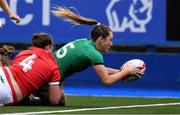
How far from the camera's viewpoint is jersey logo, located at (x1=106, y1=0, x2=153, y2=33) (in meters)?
14.2

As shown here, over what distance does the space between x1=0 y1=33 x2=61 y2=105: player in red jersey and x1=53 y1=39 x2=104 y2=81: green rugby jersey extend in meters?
0.11

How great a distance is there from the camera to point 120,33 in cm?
1429

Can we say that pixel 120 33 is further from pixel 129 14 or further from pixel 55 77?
pixel 55 77

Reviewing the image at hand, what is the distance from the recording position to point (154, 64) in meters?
14.2

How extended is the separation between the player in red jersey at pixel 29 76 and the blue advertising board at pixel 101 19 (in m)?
5.24

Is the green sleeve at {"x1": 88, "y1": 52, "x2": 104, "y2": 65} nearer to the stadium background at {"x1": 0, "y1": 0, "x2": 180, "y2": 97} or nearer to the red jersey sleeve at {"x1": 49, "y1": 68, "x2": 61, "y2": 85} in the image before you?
the red jersey sleeve at {"x1": 49, "y1": 68, "x2": 61, "y2": 85}

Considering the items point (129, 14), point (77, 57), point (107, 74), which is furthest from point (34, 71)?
point (129, 14)

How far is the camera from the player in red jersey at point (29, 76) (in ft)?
28.3

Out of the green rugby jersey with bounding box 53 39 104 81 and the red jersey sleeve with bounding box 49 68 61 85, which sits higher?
the green rugby jersey with bounding box 53 39 104 81

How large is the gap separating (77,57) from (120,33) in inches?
217

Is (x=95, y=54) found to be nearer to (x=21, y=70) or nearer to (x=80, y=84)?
(x=21, y=70)

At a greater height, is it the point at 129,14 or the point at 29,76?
the point at 129,14

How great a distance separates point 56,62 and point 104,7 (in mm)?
5464

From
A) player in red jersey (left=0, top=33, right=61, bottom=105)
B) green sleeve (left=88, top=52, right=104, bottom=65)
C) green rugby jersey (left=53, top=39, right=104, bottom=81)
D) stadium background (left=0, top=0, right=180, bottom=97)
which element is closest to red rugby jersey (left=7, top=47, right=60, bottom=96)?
player in red jersey (left=0, top=33, right=61, bottom=105)
